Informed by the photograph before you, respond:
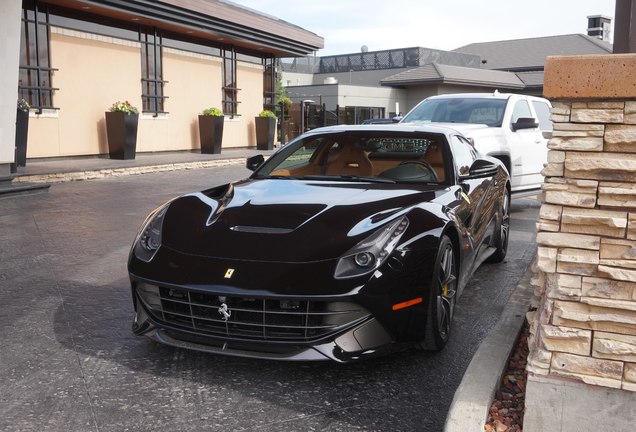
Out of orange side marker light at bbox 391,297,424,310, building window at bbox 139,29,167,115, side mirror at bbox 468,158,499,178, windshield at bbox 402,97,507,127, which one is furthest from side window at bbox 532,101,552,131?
building window at bbox 139,29,167,115

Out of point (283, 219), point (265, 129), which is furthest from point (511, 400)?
point (265, 129)

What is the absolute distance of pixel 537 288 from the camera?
294cm

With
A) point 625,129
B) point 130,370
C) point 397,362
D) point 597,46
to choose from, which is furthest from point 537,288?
point 597,46

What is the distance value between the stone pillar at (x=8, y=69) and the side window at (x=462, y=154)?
8404mm

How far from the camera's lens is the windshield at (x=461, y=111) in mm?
9797

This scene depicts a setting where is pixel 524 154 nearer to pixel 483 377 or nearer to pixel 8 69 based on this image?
pixel 483 377

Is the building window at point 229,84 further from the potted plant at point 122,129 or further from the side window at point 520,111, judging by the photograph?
the side window at point 520,111

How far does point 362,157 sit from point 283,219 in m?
1.53

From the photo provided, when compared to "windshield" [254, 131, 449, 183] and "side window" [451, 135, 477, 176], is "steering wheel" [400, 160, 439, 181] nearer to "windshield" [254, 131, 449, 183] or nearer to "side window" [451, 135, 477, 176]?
"windshield" [254, 131, 449, 183]

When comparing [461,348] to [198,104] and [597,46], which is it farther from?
[597,46]

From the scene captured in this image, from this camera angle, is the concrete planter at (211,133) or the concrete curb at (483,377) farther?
the concrete planter at (211,133)

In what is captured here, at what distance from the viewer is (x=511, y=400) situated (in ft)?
9.57

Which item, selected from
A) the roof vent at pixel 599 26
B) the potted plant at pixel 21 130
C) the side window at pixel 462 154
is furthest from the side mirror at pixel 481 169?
the roof vent at pixel 599 26

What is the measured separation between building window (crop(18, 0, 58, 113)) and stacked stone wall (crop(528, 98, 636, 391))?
580 inches
